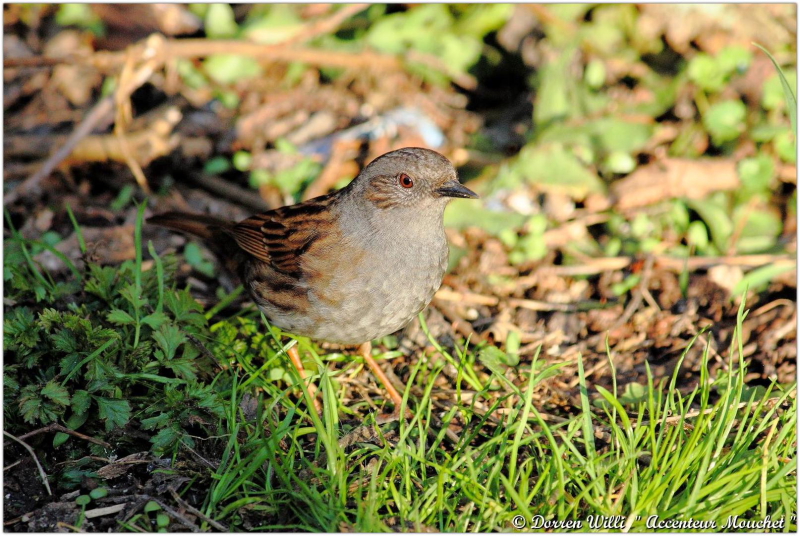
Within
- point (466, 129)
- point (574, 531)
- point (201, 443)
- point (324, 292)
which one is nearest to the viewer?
point (574, 531)

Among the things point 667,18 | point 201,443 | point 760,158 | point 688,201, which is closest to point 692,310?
point 688,201

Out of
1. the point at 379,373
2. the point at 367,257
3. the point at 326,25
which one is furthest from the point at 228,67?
the point at 379,373

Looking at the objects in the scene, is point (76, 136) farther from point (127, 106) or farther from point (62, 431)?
point (62, 431)

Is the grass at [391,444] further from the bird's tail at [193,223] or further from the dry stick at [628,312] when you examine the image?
the bird's tail at [193,223]

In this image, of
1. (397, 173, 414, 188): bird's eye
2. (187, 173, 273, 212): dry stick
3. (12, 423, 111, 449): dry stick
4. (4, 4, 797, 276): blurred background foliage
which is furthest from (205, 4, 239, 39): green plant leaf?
(12, 423, 111, 449): dry stick

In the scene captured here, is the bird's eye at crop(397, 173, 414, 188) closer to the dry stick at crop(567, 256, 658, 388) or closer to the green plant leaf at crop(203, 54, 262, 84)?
the dry stick at crop(567, 256, 658, 388)

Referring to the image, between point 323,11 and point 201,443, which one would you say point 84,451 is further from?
point 323,11

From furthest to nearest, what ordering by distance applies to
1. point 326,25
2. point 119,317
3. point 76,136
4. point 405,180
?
point 326,25 < point 76,136 < point 405,180 < point 119,317
